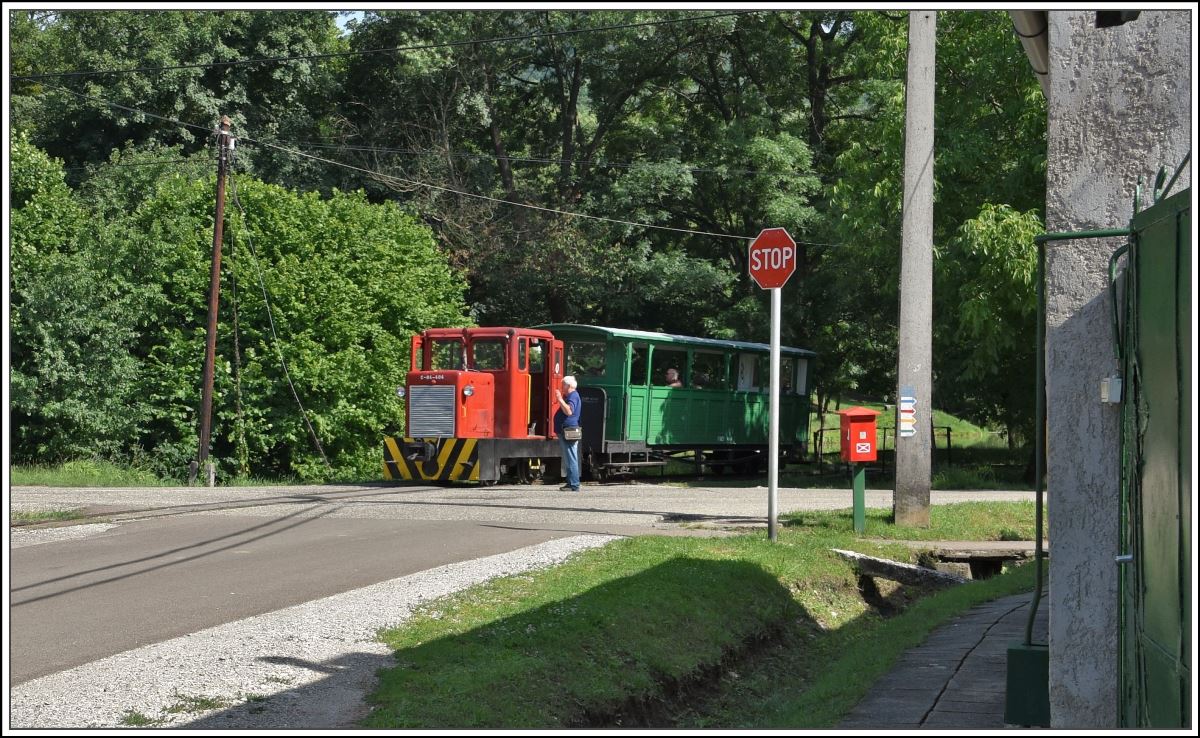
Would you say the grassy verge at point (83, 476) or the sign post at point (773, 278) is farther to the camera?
the grassy verge at point (83, 476)

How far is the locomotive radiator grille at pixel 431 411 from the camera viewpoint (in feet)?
74.8

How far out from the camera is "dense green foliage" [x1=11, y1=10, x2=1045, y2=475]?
85.9 feet

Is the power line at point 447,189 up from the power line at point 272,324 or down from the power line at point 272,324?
up

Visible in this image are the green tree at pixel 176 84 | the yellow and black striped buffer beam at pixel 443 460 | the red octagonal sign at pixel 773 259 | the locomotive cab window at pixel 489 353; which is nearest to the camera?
the red octagonal sign at pixel 773 259

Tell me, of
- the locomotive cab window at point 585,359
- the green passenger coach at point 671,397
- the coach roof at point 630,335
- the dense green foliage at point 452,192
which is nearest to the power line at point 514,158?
the dense green foliage at point 452,192

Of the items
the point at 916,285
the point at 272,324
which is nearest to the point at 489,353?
the point at 272,324

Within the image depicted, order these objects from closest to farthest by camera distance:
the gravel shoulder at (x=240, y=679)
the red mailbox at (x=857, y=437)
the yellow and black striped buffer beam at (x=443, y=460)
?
the gravel shoulder at (x=240, y=679) < the red mailbox at (x=857, y=437) < the yellow and black striped buffer beam at (x=443, y=460)

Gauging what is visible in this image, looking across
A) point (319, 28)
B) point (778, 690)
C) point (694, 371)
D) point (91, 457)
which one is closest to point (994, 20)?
point (694, 371)

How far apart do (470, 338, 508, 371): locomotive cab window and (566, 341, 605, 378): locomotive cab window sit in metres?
2.25

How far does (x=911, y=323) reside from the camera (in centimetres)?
1468

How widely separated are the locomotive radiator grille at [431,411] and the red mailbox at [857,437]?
942 centimetres

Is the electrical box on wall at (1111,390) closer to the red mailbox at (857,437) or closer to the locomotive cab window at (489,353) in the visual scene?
the red mailbox at (857,437)

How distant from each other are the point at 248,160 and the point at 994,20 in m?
21.3

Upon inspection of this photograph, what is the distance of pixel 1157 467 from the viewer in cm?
439
